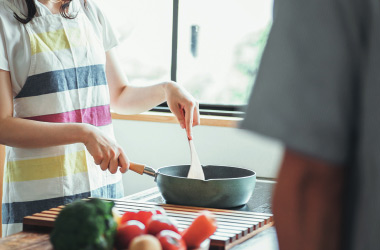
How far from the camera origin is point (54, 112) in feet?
5.45

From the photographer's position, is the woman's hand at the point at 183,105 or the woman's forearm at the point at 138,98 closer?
the woman's hand at the point at 183,105

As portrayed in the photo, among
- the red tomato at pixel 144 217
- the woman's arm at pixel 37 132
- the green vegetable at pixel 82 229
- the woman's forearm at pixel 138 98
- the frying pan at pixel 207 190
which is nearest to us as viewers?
the green vegetable at pixel 82 229

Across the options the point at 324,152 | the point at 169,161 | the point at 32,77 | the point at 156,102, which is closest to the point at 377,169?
the point at 324,152

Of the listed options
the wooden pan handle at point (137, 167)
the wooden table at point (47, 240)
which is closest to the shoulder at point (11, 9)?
the wooden pan handle at point (137, 167)

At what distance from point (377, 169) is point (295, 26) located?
0.14 meters

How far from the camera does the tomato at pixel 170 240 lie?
940 mm

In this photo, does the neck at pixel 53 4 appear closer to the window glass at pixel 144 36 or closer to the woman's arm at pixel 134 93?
the woman's arm at pixel 134 93

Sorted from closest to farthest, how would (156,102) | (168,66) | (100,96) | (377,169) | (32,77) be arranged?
(377,169), (32,77), (100,96), (156,102), (168,66)

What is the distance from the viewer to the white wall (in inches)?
109

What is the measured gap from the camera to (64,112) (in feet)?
5.52

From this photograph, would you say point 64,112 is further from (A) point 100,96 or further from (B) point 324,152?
(B) point 324,152

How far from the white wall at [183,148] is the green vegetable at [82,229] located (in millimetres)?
1827

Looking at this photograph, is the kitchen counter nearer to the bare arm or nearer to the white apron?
the white apron

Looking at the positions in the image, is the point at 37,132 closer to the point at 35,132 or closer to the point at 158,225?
the point at 35,132
